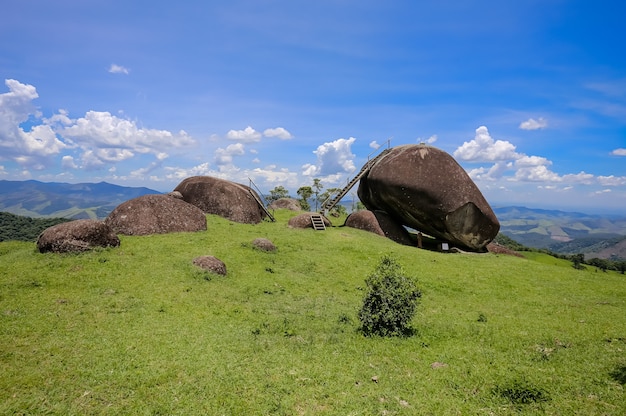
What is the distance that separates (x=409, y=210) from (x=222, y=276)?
845 inches

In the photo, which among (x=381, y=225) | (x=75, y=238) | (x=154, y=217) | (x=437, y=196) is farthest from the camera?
(x=381, y=225)

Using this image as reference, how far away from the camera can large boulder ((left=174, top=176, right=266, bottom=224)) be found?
125 ft

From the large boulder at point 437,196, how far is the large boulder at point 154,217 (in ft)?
62.8

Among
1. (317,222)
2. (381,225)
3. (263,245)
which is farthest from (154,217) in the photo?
(381,225)

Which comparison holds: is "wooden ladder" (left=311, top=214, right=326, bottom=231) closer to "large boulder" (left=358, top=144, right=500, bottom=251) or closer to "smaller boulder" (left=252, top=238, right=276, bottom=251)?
"large boulder" (left=358, top=144, right=500, bottom=251)

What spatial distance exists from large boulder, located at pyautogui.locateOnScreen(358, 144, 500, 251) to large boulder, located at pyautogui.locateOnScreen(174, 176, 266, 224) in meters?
14.7

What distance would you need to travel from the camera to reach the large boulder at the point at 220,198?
38094mm

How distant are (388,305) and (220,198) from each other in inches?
1102

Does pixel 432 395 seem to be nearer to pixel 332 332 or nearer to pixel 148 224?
pixel 332 332

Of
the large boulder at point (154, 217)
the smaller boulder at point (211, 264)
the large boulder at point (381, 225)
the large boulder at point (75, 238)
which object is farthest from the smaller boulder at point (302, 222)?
the large boulder at point (75, 238)

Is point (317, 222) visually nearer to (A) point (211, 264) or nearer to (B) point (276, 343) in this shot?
(A) point (211, 264)

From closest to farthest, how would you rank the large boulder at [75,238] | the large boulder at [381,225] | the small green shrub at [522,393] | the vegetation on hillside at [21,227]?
the small green shrub at [522,393], the large boulder at [75,238], the large boulder at [381,225], the vegetation on hillside at [21,227]

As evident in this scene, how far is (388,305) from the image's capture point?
47.2 feet

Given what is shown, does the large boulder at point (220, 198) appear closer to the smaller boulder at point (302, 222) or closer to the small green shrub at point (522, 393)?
the smaller boulder at point (302, 222)
